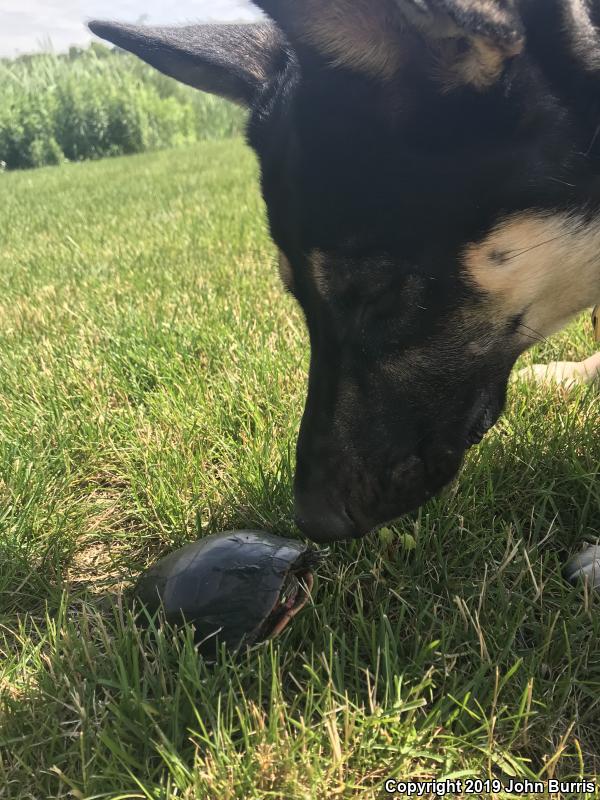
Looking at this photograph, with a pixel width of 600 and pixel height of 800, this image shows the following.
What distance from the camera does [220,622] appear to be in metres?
1.37

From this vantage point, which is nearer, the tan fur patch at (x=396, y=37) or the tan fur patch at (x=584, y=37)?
the tan fur patch at (x=396, y=37)

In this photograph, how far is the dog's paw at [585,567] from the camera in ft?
4.75

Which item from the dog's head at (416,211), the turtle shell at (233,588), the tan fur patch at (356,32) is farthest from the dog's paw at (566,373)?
the tan fur patch at (356,32)

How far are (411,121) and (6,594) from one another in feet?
5.04

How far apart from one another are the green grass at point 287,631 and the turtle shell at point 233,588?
0.06 metres

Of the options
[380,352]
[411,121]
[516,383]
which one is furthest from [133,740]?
[516,383]

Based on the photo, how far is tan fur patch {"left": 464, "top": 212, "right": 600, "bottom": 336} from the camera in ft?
4.61

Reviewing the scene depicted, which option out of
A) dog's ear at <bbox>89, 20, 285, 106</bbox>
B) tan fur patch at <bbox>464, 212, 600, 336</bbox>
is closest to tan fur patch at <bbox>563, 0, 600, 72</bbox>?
tan fur patch at <bbox>464, 212, 600, 336</bbox>

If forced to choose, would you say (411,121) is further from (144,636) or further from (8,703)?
(8,703)

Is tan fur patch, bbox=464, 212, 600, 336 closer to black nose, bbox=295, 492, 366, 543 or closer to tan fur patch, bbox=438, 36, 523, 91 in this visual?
tan fur patch, bbox=438, 36, 523, 91

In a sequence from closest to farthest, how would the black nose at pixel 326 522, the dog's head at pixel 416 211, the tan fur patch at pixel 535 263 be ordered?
the dog's head at pixel 416 211, the tan fur patch at pixel 535 263, the black nose at pixel 326 522

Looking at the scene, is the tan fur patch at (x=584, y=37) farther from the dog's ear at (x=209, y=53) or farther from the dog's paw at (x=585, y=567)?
the dog's paw at (x=585, y=567)

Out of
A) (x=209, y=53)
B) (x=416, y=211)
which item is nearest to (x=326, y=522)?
(x=416, y=211)

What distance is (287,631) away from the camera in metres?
1.40
